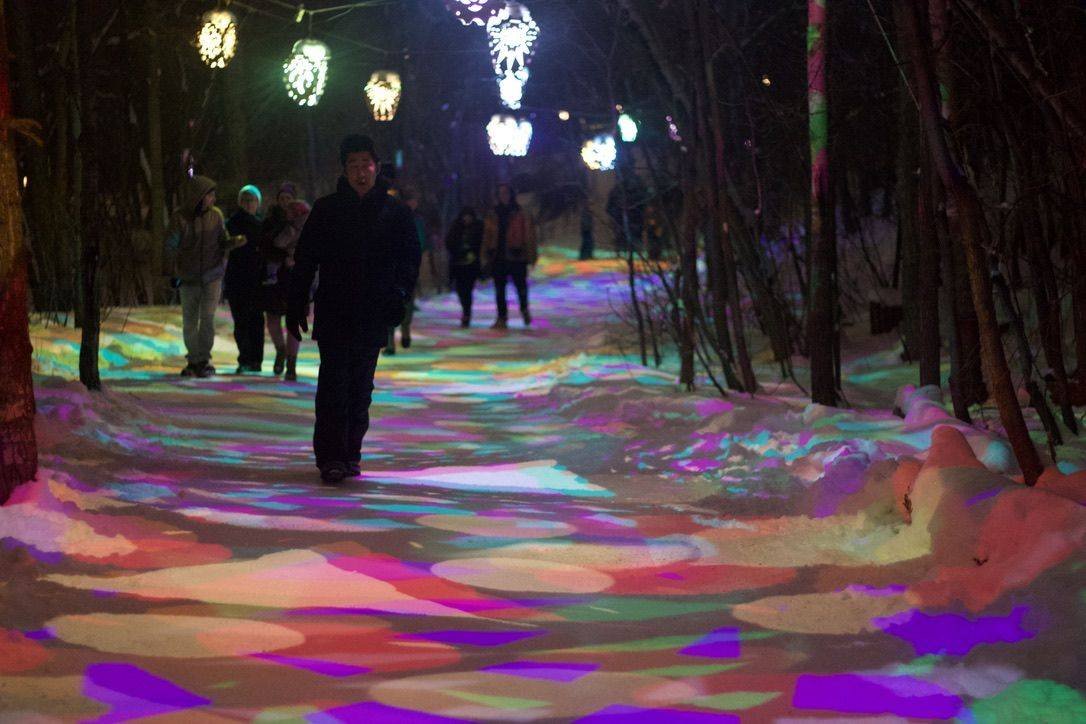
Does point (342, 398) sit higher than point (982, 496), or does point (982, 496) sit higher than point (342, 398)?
point (342, 398)

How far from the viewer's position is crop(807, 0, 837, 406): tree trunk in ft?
35.0

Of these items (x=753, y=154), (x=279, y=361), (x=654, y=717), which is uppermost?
(x=753, y=154)

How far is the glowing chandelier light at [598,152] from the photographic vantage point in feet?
78.7

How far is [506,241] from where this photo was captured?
2362cm

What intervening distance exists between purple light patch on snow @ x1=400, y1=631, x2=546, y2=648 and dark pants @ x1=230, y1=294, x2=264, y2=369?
10998 mm

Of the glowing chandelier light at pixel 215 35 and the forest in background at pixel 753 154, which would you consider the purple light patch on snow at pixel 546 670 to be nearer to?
the forest in background at pixel 753 154

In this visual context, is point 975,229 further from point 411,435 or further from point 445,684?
point 411,435

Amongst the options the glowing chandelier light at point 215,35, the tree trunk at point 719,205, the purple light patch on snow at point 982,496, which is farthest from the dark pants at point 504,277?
the purple light patch on snow at point 982,496

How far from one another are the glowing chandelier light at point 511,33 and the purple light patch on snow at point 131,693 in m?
11.6

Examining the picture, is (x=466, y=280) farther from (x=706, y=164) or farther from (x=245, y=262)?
(x=706, y=164)

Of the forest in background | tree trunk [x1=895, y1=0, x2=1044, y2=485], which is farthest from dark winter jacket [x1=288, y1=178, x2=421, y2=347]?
tree trunk [x1=895, y1=0, x2=1044, y2=485]

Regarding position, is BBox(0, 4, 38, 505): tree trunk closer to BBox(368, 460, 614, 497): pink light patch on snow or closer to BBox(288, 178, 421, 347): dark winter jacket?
BBox(288, 178, 421, 347): dark winter jacket

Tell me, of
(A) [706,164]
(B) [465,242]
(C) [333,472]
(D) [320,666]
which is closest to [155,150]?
(B) [465,242]

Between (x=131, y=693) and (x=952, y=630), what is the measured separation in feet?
8.91
